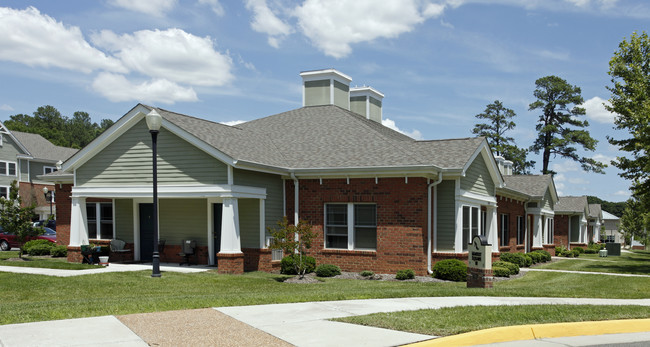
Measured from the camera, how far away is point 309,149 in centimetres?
2248

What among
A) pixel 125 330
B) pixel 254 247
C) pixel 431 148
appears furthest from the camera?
pixel 431 148

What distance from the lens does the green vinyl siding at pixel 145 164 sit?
717 inches

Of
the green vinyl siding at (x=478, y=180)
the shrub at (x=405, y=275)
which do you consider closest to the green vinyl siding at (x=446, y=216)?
the green vinyl siding at (x=478, y=180)

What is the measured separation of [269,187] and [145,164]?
4259 mm

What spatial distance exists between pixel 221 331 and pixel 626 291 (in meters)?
12.8

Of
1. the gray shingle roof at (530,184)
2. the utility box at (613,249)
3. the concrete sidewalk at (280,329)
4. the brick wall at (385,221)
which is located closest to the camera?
the concrete sidewalk at (280,329)

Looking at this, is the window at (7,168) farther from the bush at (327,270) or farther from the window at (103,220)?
the bush at (327,270)

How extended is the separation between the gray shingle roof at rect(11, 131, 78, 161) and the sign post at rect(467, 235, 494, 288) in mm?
50096

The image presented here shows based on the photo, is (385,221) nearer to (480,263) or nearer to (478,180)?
(480,263)

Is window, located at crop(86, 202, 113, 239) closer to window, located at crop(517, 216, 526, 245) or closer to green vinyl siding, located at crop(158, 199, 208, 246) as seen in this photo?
green vinyl siding, located at crop(158, 199, 208, 246)

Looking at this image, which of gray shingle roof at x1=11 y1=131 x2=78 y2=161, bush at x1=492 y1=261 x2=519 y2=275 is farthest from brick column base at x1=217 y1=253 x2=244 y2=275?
gray shingle roof at x1=11 y1=131 x2=78 y2=161

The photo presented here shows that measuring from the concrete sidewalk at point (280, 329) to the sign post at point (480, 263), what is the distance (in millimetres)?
3907

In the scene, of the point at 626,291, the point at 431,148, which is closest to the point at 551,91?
the point at 431,148

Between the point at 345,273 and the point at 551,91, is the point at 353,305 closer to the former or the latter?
the point at 345,273
